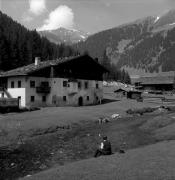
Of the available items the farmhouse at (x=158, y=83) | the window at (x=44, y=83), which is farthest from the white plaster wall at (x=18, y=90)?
the farmhouse at (x=158, y=83)

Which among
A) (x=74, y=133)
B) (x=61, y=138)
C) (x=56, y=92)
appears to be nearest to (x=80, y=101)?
(x=56, y=92)

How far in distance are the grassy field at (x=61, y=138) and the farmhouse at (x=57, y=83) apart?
19489mm

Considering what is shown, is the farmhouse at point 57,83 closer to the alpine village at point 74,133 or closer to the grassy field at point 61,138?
the alpine village at point 74,133

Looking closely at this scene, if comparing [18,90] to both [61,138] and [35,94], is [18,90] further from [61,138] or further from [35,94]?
[61,138]

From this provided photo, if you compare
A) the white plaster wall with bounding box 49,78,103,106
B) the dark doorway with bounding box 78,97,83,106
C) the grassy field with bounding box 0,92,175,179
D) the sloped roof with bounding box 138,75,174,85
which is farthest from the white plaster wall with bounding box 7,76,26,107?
the sloped roof with bounding box 138,75,174,85

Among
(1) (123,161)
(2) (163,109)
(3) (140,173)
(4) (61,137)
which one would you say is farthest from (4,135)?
(2) (163,109)

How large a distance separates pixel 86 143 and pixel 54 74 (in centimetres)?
4147

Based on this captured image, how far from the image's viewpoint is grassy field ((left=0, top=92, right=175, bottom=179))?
25547mm

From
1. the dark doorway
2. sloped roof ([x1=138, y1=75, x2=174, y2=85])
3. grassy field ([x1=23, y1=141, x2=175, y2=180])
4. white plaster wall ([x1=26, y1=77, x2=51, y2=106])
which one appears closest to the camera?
grassy field ([x1=23, y1=141, x2=175, y2=180])

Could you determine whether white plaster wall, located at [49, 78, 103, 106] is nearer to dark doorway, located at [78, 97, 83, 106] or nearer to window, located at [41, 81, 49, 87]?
dark doorway, located at [78, 97, 83, 106]

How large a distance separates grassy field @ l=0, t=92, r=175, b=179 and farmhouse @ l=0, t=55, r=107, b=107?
767 inches

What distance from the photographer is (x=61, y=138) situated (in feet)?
119

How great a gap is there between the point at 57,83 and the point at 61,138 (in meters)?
38.5

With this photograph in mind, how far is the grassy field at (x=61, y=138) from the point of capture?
25547mm
